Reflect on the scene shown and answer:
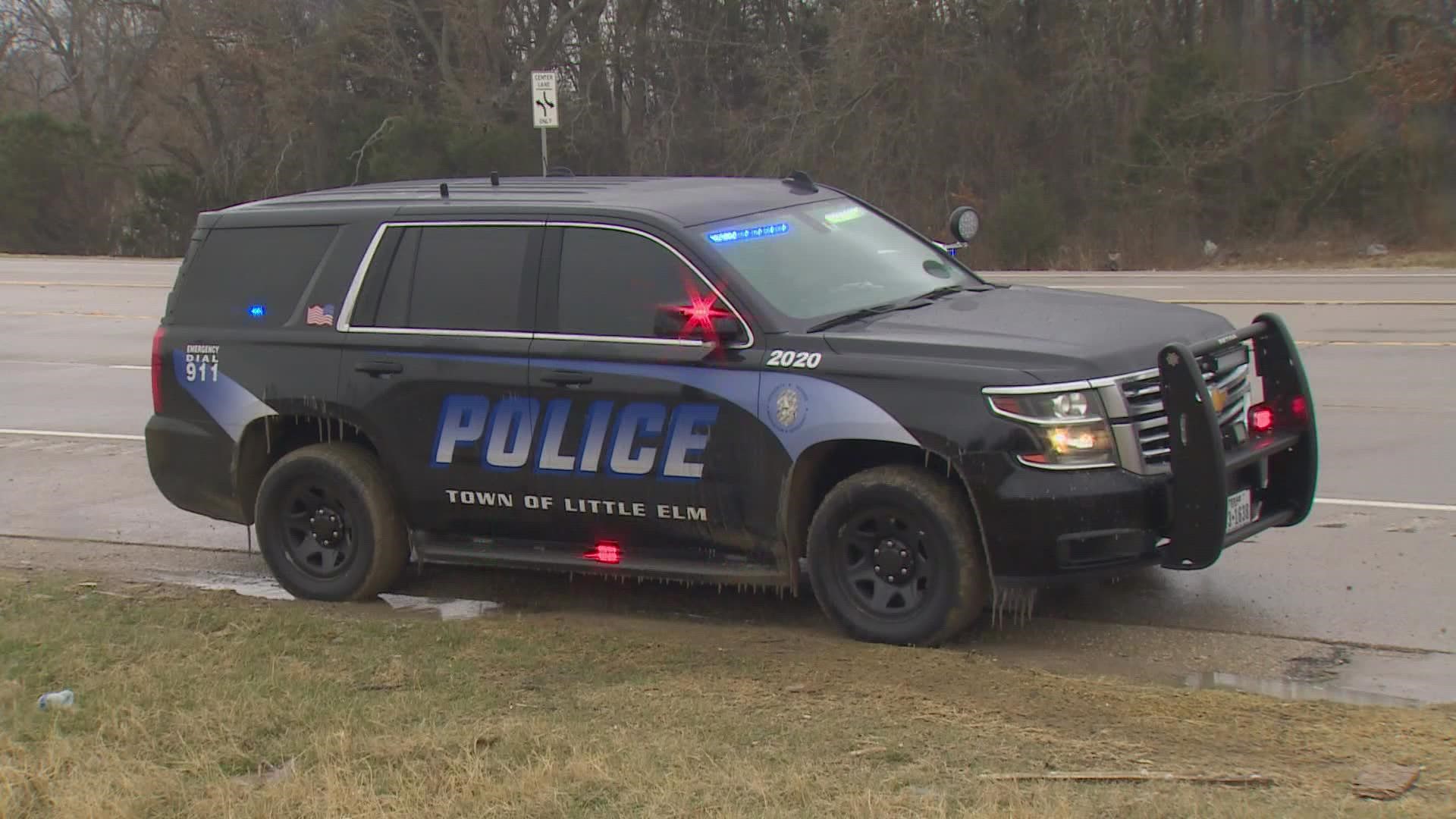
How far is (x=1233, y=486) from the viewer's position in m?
6.21

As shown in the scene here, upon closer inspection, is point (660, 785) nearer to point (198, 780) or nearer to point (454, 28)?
point (198, 780)

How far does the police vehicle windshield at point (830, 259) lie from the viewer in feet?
22.1

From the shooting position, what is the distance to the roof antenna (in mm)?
7734

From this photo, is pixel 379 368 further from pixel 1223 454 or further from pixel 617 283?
pixel 1223 454

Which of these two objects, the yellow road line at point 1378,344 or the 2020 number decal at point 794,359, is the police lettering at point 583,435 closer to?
the 2020 number decal at point 794,359

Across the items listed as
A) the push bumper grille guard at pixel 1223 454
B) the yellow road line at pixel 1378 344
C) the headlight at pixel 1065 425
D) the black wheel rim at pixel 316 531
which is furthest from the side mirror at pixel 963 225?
the yellow road line at pixel 1378 344

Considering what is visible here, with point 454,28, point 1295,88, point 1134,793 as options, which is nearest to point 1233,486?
point 1134,793

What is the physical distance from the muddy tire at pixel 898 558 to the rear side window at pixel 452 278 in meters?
1.69

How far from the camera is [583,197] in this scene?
7.14 metres

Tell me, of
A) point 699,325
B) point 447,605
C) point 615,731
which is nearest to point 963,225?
point 699,325

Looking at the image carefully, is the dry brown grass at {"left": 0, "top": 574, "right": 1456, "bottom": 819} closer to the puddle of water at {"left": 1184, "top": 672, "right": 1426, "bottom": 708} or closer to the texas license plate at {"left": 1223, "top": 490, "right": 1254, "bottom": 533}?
the puddle of water at {"left": 1184, "top": 672, "right": 1426, "bottom": 708}

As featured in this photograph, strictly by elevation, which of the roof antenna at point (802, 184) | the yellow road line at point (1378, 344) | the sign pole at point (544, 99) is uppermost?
the sign pole at point (544, 99)

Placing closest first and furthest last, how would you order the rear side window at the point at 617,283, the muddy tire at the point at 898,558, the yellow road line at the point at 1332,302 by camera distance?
the muddy tire at the point at 898,558
the rear side window at the point at 617,283
the yellow road line at the point at 1332,302

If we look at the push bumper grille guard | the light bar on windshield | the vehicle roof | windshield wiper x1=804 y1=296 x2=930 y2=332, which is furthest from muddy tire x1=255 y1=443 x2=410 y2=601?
the push bumper grille guard
